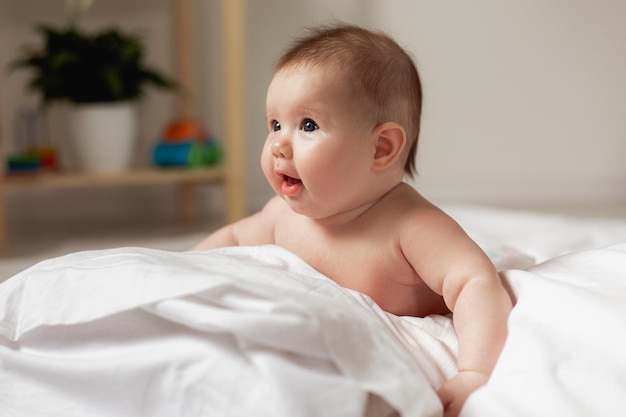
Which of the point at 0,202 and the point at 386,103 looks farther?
the point at 0,202

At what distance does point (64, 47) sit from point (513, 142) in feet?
5.03

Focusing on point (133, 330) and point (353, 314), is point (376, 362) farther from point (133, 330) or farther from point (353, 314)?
point (133, 330)

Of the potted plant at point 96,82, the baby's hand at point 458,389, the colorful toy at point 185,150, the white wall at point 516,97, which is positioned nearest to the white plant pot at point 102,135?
the potted plant at point 96,82

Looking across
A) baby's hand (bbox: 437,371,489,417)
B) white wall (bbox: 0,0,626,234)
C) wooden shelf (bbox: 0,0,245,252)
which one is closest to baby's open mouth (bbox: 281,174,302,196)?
baby's hand (bbox: 437,371,489,417)

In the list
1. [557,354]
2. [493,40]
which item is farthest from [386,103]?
[493,40]

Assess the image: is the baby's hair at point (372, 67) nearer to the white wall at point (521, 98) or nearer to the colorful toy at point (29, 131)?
the colorful toy at point (29, 131)

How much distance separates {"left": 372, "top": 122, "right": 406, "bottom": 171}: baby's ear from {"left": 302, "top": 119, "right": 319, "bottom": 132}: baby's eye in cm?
6

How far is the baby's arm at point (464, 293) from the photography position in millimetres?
550

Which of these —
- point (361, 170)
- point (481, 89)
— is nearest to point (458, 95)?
point (481, 89)

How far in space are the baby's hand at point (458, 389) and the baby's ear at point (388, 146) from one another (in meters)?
0.23

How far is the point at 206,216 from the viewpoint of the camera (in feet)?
8.39

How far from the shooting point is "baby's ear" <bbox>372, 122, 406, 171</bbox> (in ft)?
2.35

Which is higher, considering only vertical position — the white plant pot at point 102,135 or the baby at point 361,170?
the baby at point 361,170

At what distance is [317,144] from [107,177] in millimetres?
1385
